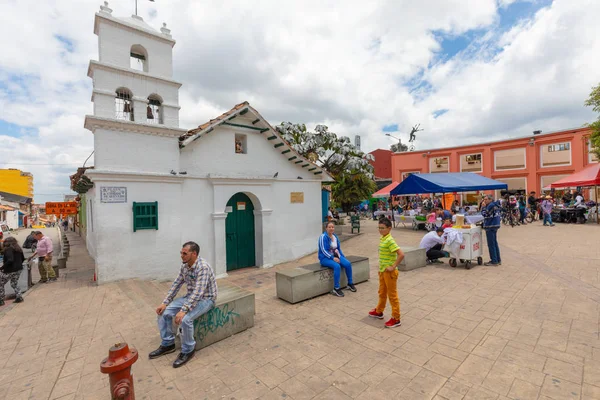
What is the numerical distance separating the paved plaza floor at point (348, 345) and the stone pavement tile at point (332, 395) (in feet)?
0.03

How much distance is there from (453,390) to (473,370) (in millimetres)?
522

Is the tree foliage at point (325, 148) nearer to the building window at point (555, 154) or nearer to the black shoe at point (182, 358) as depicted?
the black shoe at point (182, 358)

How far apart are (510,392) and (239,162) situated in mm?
8637

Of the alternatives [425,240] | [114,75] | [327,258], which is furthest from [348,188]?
[114,75]

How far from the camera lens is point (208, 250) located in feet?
29.0

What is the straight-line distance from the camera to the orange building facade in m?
23.0

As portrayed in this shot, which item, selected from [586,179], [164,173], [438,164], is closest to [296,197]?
[164,173]

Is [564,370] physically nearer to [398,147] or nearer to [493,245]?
[493,245]

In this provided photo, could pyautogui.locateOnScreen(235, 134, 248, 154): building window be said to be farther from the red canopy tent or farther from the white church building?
the red canopy tent

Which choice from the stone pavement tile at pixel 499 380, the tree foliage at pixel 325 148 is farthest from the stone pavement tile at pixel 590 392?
the tree foliage at pixel 325 148

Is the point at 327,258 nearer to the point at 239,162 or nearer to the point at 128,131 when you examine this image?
the point at 239,162

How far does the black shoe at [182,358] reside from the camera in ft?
11.5

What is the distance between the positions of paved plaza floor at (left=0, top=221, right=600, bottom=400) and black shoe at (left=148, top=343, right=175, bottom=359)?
0.42 ft

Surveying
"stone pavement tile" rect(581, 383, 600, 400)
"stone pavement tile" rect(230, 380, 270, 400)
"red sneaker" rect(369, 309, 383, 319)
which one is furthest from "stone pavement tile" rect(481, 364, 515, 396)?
"stone pavement tile" rect(230, 380, 270, 400)
